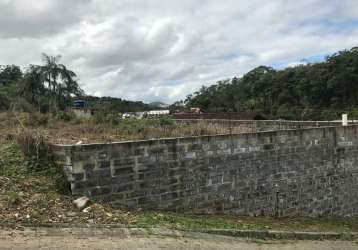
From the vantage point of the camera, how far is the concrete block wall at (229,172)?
8633mm

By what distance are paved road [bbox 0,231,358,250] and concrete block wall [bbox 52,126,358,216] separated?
1.85m

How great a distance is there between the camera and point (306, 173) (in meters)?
12.9

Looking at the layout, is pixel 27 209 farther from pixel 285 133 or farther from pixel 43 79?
pixel 43 79

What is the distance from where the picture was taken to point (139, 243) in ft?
22.2

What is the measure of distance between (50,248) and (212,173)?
513 cm

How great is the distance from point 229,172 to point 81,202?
412 cm

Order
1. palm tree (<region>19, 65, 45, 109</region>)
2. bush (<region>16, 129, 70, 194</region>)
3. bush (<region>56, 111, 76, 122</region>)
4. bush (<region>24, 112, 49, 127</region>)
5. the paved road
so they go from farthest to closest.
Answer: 1. palm tree (<region>19, 65, 45, 109</region>)
2. bush (<region>56, 111, 76, 122</region>)
3. bush (<region>24, 112, 49, 127</region>)
4. bush (<region>16, 129, 70, 194</region>)
5. the paved road

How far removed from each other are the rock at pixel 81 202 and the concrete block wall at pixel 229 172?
25cm

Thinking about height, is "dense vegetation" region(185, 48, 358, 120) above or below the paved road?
above

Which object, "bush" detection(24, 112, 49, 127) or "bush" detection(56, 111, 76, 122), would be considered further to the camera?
"bush" detection(56, 111, 76, 122)

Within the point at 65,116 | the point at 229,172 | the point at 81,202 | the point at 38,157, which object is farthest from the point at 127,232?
the point at 65,116

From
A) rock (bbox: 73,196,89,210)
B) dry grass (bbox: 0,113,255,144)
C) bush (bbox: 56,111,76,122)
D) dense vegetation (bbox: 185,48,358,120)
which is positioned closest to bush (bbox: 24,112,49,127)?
dry grass (bbox: 0,113,255,144)

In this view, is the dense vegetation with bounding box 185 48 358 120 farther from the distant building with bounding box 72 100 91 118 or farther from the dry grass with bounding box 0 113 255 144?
the dry grass with bounding box 0 113 255 144

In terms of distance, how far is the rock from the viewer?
7874 millimetres
